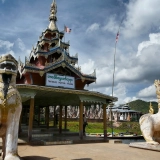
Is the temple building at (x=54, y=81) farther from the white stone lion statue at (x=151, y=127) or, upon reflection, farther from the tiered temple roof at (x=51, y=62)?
the white stone lion statue at (x=151, y=127)

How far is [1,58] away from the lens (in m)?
5.90

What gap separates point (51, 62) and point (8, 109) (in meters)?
12.9

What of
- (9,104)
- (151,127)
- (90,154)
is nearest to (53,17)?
(151,127)

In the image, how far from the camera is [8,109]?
5527 mm

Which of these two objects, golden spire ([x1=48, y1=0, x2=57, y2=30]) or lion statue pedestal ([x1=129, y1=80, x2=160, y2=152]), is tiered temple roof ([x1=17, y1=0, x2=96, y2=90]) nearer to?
golden spire ([x1=48, y1=0, x2=57, y2=30])

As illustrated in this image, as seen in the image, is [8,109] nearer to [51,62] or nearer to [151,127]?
[151,127]

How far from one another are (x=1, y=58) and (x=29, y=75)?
9949 millimetres

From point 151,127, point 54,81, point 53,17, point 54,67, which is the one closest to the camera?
point 151,127

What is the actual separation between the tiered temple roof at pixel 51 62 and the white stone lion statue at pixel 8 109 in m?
9.22

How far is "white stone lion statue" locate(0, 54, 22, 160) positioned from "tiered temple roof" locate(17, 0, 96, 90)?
922 centimetres

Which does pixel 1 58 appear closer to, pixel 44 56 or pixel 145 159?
pixel 145 159

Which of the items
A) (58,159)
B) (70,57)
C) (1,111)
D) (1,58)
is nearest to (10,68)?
(1,58)

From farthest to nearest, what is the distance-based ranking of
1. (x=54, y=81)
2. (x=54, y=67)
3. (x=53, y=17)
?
(x=53, y=17)
(x=54, y=67)
(x=54, y=81)

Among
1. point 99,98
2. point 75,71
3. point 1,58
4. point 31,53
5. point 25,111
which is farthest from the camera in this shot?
point 25,111
